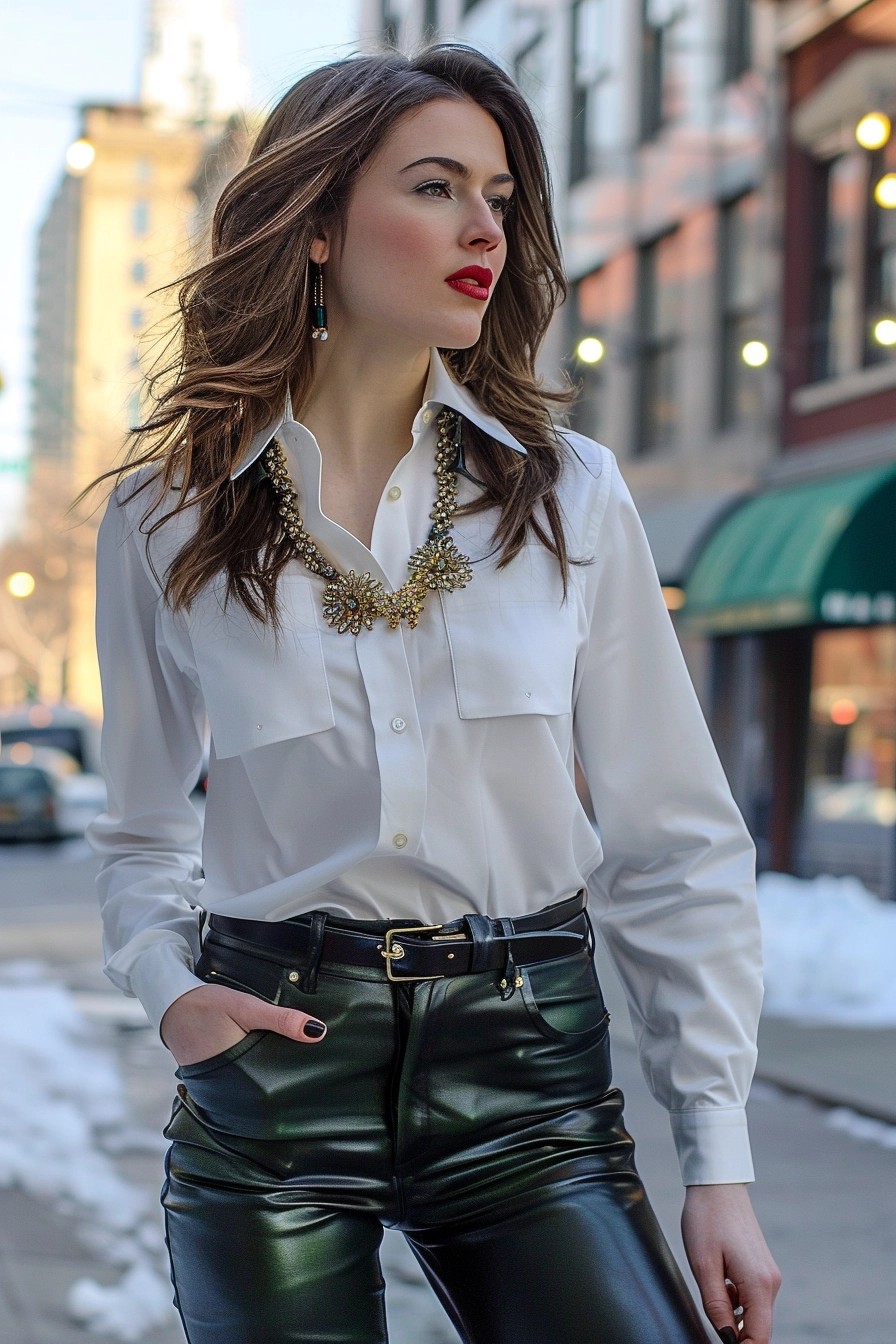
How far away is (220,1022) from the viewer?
6.28ft

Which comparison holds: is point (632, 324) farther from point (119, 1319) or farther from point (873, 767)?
point (119, 1319)

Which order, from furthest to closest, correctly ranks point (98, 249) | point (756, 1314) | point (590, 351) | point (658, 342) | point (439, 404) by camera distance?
point (98, 249)
point (658, 342)
point (590, 351)
point (439, 404)
point (756, 1314)

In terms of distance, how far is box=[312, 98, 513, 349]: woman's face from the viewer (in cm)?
204

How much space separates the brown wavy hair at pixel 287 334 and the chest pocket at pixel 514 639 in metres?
0.03

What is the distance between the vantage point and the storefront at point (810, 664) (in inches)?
541

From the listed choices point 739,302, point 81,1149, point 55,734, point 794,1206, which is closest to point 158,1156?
point 81,1149

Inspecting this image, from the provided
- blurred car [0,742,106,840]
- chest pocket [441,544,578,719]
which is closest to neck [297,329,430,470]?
chest pocket [441,544,578,719]

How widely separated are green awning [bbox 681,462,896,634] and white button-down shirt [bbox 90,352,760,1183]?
1190 centimetres

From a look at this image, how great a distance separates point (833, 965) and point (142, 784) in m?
7.95

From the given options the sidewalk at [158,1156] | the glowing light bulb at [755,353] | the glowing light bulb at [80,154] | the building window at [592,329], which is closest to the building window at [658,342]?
the building window at [592,329]

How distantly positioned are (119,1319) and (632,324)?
622 inches

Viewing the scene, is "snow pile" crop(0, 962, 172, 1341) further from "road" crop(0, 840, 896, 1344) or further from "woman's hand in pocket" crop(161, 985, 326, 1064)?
"woman's hand in pocket" crop(161, 985, 326, 1064)

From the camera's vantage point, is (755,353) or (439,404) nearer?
(439,404)

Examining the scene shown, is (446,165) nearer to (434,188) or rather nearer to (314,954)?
(434,188)
